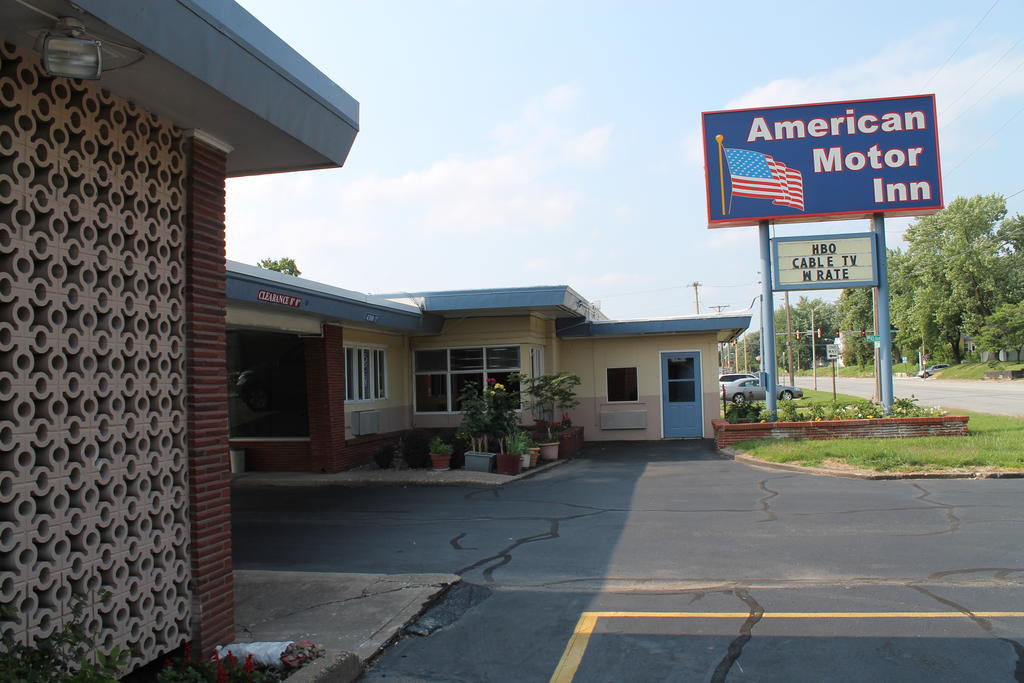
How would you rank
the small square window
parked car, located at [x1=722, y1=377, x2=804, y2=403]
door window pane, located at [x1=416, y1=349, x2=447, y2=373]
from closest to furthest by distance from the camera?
1. door window pane, located at [x1=416, y1=349, x2=447, y2=373]
2. the small square window
3. parked car, located at [x1=722, y1=377, x2=804, y2=403]

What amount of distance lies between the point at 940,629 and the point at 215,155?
645 cm

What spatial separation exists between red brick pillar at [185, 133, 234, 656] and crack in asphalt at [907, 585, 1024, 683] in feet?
17.3

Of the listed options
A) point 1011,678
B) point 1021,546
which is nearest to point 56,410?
point 1011,678


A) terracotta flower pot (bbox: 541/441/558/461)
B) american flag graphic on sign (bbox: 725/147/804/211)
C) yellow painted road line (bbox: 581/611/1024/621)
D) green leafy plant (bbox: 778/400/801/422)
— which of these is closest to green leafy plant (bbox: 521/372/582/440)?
terracotta flower pot (bbox: 541/441/558/461)

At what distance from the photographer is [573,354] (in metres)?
22.5

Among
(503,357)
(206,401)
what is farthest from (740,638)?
(503,357)

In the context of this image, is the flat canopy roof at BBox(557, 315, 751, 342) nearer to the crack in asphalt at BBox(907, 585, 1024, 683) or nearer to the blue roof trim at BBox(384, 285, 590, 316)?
the blue roof trim at BBox(384, 285, 590, 316)

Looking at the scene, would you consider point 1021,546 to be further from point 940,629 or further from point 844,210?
point 844,210

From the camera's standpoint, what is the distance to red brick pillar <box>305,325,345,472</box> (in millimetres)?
15891

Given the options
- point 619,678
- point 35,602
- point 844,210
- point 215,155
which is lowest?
point 619,678

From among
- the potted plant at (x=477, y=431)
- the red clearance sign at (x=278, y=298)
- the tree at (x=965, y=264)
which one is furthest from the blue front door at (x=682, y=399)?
the tree at (x=965, y=264)

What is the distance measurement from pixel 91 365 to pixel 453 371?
50.7 ft

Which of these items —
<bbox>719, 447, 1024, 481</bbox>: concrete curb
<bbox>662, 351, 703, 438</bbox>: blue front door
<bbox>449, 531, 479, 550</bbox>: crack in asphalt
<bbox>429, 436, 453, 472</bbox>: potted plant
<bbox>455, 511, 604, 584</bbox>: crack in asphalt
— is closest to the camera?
<bbox>455, 511, 604, 584</bbox>: crack in asphalt

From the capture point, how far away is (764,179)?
18.6 meters
